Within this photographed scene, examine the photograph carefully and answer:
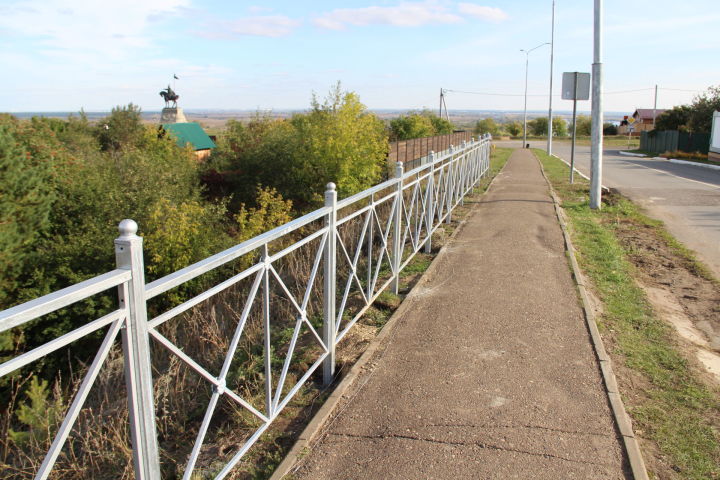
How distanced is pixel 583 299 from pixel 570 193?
924cm

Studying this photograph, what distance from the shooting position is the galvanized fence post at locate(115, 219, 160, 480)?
1976 millimetres

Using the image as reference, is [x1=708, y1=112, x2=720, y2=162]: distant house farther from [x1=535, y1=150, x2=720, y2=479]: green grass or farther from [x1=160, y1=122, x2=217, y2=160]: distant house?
[x1=160, y1=122, x2=217, y2=160]: distant house

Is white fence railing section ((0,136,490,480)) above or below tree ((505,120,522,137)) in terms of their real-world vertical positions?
below

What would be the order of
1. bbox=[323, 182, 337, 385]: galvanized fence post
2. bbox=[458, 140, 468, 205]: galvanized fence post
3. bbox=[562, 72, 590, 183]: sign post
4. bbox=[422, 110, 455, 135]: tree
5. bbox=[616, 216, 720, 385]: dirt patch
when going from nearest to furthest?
bbox=[323, 182, 337, 385]: galvanized fence post → bbox=[616, 216, 720, 385]: dirt patch → bbox=[458, 140, 468, 205]: galvanized fence post → bbox=[562, 72, 590, 183]: sign post → bbox=[422, 110, 455, 135]: tree

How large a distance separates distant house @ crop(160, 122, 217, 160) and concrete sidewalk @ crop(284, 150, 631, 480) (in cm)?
2139

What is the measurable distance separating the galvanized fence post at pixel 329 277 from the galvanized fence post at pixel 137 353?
2010mm

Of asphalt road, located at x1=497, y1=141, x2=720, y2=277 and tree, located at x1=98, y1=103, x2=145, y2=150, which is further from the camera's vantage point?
tree, located at x1=98, y1=103, x2=145, y2=150

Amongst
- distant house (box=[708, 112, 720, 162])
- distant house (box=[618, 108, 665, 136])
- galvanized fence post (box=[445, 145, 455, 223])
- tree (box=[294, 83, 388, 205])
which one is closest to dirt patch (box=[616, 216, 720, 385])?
galvanized fence post (box=[445, 145, 455, 223])

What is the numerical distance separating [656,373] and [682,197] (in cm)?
1203

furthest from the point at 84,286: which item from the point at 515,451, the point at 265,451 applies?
the point at 515,451

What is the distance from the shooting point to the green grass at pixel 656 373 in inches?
134

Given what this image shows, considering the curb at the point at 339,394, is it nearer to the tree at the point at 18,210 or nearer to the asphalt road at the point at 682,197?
the asphalt road at the point at 682,197

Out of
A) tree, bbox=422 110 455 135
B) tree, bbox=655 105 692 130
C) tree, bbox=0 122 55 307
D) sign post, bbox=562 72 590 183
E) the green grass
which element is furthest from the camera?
tree, bbox=655 105 692 130

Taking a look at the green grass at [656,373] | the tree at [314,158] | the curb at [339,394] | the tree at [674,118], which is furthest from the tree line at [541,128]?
the curb at [339,394]
